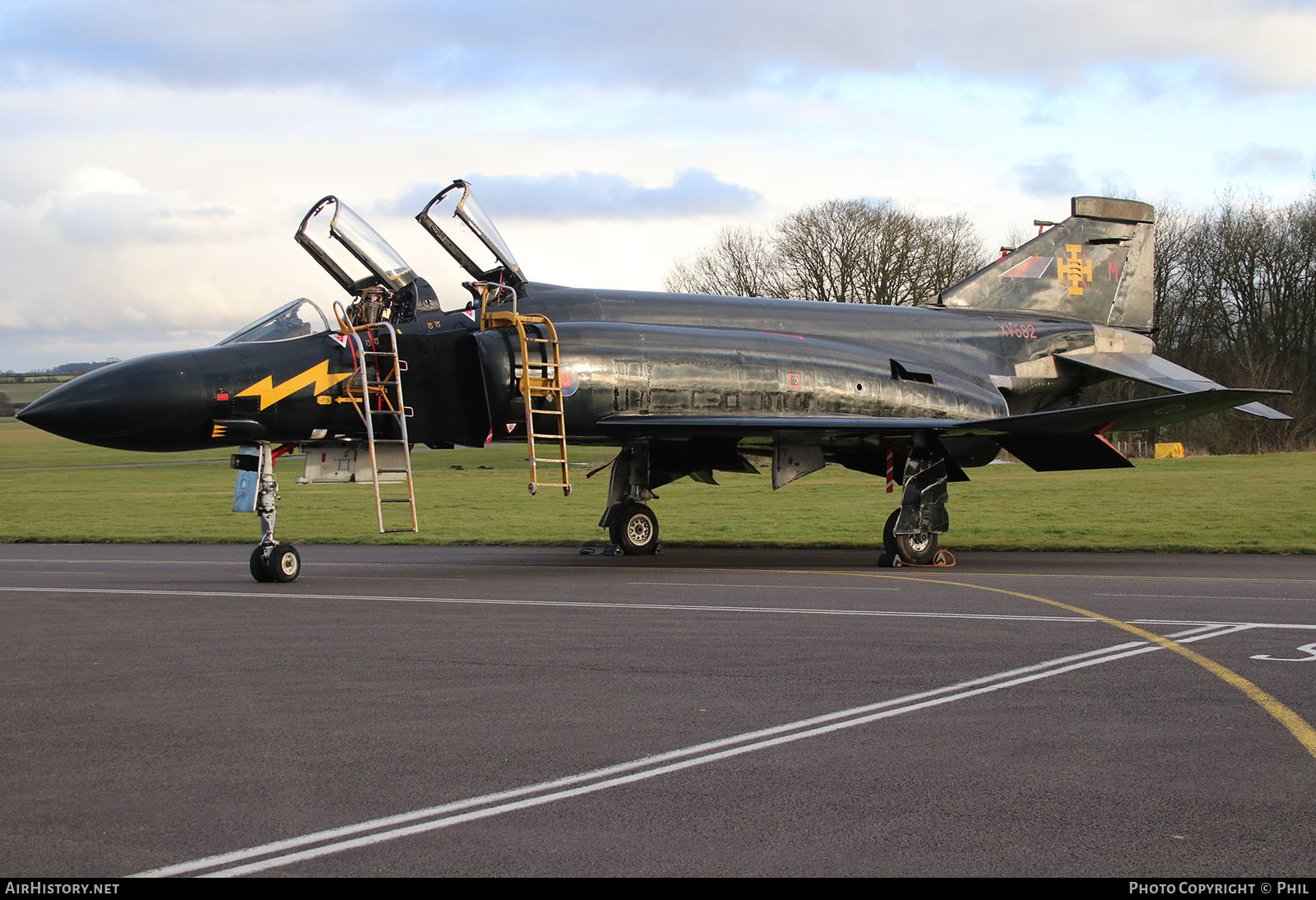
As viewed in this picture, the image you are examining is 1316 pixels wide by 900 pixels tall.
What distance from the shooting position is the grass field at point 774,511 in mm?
19969

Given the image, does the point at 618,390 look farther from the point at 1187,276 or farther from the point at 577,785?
the point at 1187,276

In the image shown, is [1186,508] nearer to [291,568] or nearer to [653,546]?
[653,546]

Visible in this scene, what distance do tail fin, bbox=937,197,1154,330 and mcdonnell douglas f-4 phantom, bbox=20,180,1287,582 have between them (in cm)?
45

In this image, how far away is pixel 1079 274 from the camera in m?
20.3

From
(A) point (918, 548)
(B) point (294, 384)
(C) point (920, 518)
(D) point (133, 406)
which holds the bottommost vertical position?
(A) point (918, 548)

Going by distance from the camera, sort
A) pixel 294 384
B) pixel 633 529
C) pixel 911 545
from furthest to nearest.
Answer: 1. pixel 633 529
2. pixel 911 545
3. pixel 294 384

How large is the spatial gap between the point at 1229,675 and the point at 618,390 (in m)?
9.29

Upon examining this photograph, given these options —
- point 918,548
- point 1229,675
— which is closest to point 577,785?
point 1229,675

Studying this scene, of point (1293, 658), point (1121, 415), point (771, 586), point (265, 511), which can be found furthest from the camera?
point (1121, 415)

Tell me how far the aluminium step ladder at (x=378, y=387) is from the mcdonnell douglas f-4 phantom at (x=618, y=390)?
0.03 meters

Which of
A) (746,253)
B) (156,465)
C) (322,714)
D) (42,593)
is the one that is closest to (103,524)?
(42,593)

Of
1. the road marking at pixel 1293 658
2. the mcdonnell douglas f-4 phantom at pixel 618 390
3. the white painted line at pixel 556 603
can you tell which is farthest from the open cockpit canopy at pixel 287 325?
the road marking at pixel 1293 658

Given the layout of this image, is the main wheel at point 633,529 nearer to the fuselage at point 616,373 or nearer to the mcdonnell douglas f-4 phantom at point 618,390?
the mcdonnell douglas f-4 phantom at point 618,390

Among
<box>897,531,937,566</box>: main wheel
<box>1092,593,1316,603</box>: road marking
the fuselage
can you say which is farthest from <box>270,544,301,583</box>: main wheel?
<box>1092,593,1316,603</box>: road marking
